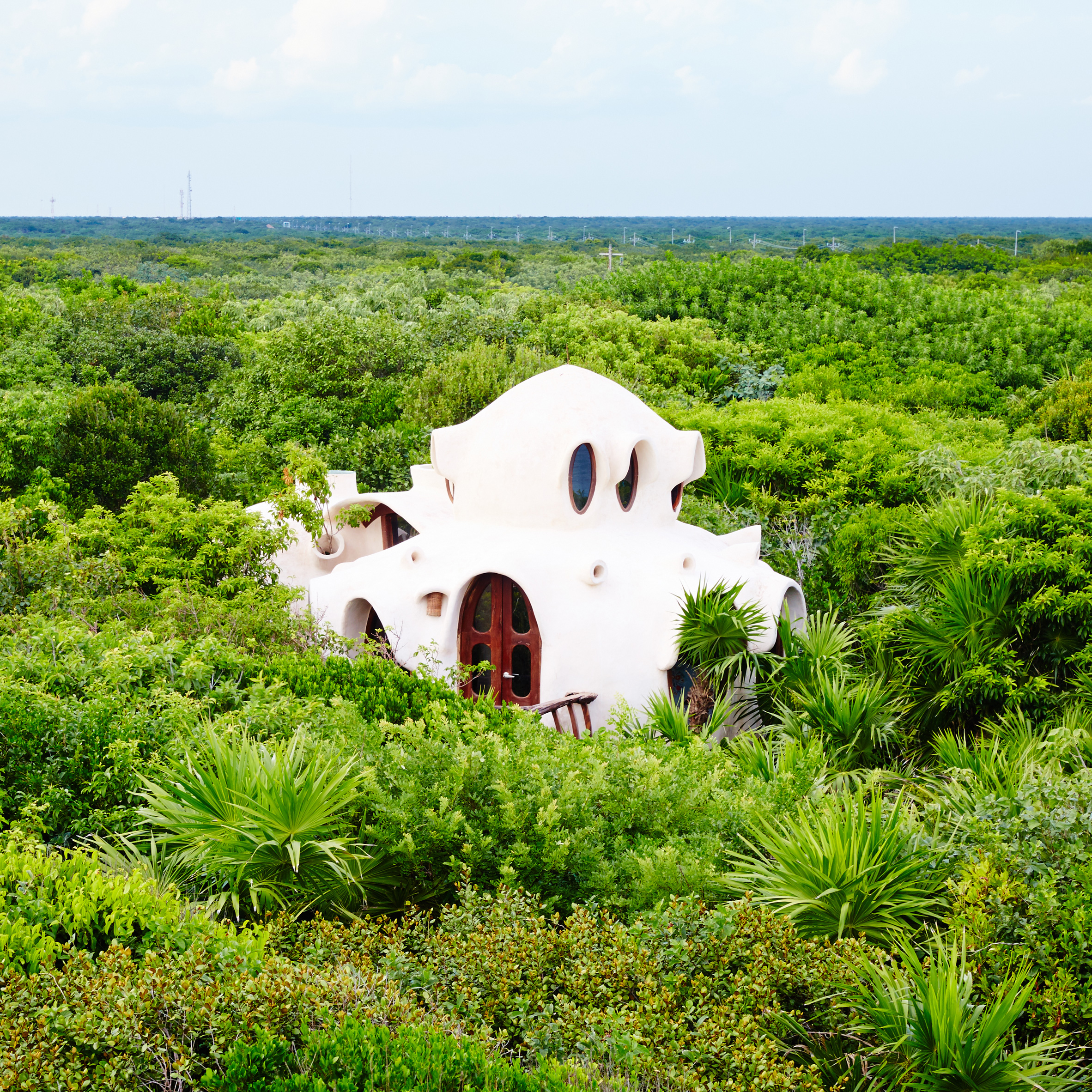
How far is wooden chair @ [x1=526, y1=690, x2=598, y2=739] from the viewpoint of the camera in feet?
46.1

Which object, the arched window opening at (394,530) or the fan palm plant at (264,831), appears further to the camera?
the arched window opening at (394,530)

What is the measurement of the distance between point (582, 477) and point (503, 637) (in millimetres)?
2643

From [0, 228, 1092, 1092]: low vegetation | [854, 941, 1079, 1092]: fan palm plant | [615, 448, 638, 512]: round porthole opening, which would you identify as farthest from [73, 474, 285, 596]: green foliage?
[854, 941, 1079, 1092]: fan palm plant

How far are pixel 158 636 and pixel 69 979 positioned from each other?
821 centimetres

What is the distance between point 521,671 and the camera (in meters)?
15.4

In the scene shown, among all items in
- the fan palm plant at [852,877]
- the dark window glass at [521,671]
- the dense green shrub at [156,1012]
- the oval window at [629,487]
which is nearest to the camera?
the dense green shrub at [156,1012]

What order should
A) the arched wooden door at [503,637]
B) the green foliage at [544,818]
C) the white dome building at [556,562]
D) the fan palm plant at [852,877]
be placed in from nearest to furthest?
the fan palm plant at [852,877]
the green foliage at [544,818]
the white dome building at [556,562]
the arched wooden door at [503,637]

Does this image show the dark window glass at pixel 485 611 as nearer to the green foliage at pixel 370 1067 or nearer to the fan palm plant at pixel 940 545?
the fan palm plant at pixel 940 545

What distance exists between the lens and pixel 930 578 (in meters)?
14.8

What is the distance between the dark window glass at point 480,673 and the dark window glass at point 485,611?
26 centimetres

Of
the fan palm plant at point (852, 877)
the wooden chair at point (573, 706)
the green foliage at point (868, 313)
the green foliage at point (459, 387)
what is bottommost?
the wooden chair at point (573, 706)

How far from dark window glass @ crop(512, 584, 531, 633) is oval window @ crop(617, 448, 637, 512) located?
88.1 inches

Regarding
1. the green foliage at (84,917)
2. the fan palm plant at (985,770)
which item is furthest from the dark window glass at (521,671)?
the green foliage at (84,917)

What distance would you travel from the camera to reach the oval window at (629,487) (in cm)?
1622
